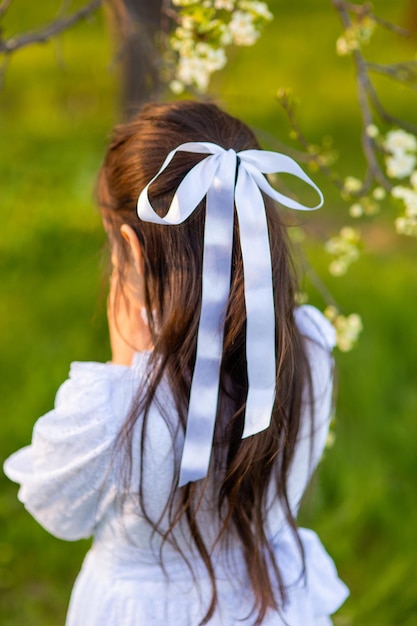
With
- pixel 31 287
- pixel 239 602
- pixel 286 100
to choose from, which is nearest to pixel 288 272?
pixel 286 100

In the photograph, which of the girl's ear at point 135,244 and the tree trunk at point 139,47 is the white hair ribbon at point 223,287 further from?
the tree trunk at point 139,47

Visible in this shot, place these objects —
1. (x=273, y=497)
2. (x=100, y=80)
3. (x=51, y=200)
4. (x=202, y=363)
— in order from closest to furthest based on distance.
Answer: (x=202, y=363) < (x=273, y=497) < (x=51, y=200) < (x=100, y=80)

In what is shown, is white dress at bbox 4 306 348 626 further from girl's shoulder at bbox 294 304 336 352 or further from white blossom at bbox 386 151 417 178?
white blossom at bbox 386 151 417 178

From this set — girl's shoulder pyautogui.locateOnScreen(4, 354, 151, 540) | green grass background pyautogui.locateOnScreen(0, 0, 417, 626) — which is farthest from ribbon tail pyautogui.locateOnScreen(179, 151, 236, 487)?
green grass background pyautogui.locateOnScreen(0, 0, 417, 626)

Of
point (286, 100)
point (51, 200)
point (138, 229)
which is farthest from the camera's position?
point (51, 200)

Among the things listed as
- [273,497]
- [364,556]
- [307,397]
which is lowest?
[364,556]

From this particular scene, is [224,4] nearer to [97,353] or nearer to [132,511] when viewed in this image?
[132,511]

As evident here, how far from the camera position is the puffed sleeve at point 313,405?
4.33ft

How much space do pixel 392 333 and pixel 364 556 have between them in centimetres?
102

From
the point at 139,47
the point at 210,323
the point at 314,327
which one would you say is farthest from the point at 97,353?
the point at 210,323

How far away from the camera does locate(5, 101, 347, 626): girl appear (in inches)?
42.5

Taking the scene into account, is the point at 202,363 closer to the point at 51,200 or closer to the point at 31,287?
the point at 31,287

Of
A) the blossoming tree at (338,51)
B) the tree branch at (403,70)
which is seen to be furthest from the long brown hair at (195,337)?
the tree branch at (403,70)

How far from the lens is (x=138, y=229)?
47.8 inches
